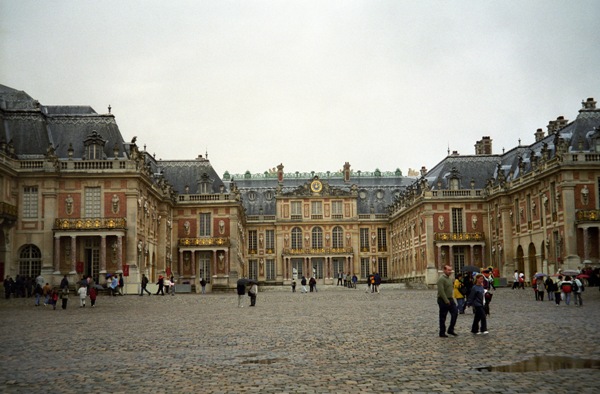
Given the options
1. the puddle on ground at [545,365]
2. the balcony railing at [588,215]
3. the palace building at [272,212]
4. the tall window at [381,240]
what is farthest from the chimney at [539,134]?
the puddle on ground at [545,365]

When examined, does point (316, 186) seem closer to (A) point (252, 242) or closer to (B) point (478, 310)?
(A) point (252, 242)

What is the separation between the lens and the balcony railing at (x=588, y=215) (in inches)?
1767

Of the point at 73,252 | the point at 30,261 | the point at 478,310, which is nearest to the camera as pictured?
the point at 478,310

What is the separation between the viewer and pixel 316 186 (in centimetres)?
8475

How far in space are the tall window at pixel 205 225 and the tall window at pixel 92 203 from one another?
17823 millimetres

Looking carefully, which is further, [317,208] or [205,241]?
[317,208]

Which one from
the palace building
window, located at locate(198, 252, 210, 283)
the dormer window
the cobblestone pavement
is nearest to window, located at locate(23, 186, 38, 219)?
the palace building

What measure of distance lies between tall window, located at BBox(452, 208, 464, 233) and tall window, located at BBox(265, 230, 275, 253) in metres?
26.6

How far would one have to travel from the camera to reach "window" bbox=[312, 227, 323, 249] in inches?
3317

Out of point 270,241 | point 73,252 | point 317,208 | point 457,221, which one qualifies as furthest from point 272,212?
point 73,252

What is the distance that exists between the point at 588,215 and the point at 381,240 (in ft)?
133

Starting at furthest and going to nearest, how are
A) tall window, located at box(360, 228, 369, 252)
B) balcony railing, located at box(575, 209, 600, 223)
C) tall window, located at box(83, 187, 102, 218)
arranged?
tall window, located at box(360, 228, 369, 252), tall window, located at box(83, 187, 102, 218), balcony railing, located at box(575, 209, 600, 223)

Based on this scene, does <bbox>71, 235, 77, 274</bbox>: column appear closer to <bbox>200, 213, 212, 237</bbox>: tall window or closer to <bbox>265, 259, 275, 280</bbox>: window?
<bbox>200, 213, 212, 237</bbox>: tall window

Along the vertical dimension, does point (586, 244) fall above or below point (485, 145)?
below
